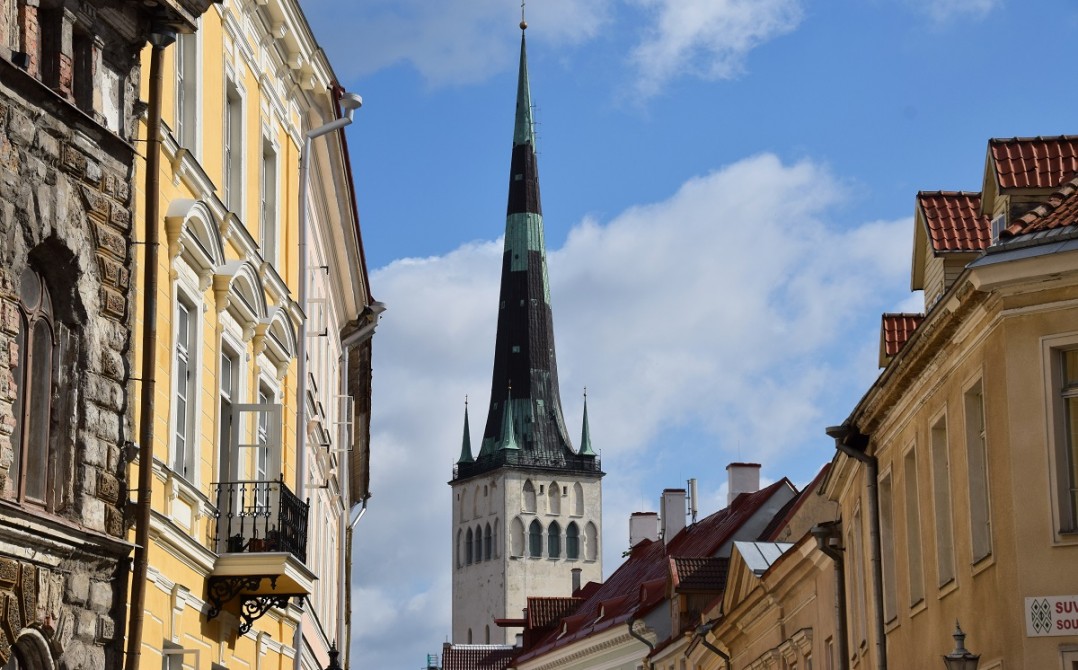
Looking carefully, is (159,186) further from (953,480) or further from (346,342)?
(346,342)

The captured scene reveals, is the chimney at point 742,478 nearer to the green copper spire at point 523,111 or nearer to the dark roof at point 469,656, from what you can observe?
the dark roof at point 469,656

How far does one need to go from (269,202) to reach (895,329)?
7.55m

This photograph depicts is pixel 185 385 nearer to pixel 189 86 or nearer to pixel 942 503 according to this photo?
pixel 189 86

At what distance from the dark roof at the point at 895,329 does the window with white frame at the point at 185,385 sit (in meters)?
9.19

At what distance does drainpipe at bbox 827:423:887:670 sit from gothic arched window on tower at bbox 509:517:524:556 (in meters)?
132

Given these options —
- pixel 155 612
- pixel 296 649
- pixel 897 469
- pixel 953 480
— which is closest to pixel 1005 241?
pixel 953 480

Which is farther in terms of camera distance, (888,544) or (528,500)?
(528,500)

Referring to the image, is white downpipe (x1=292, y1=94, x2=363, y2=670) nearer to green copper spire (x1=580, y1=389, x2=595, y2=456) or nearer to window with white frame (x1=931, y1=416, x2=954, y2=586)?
window with white frame (x1=931, y1=416, x2=954, y2=586)

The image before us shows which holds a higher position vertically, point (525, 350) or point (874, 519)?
point (525, 350)

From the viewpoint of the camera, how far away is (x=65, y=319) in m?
14.9

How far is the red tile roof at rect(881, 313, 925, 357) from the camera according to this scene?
23797 mm

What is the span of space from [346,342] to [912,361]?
1655 cm

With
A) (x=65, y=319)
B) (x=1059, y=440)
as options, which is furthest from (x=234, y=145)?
(x=1059, y=440)

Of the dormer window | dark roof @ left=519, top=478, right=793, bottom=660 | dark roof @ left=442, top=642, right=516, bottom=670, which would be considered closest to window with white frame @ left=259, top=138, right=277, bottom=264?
the dormer window
